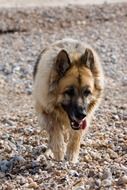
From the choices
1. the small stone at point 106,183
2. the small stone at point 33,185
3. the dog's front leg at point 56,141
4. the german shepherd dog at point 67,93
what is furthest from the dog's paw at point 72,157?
the small stone at point 106,183

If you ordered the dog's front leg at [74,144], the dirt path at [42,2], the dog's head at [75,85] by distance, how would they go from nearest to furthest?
the dog's head at [75,85], the dog's front leg at [74,144], the dirt path at [42,2]

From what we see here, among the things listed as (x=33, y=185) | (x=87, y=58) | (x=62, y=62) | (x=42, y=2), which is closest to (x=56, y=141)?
(x=62, y=62)

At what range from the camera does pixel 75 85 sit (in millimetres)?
8266

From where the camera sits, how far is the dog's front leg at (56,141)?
28.6 ft

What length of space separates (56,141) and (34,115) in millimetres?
3360

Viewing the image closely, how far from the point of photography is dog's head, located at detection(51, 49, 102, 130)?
823 cm

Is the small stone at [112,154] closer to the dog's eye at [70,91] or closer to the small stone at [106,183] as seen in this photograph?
the dog's eye at [70,91]

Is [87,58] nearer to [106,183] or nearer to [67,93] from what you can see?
[67,93]

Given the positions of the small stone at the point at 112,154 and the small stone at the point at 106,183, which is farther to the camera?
the small stone at the point at 112,154

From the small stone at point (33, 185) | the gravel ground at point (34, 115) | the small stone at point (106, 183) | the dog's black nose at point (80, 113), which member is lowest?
the gravel ground at point (34, 115)

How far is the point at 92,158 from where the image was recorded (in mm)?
8656

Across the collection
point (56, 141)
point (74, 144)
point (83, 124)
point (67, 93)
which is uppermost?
point (67, 93)

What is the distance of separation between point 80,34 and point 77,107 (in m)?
14.9

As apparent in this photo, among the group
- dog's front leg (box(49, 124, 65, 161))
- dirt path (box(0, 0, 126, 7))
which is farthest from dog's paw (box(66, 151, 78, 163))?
dirt path (box(0, 0, 126, 7))
